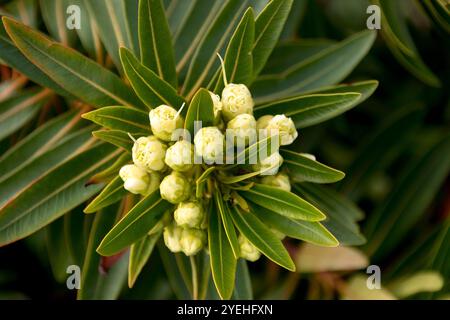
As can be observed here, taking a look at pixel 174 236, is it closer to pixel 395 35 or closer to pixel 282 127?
pixel 282 127

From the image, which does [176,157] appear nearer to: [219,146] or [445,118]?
[219,146]

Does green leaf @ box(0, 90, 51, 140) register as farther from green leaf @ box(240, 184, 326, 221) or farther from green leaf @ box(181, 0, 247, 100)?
green leaf @ box(240, 184, 326, 221)

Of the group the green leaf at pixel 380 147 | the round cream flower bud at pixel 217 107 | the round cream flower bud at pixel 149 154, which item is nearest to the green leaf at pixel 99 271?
the round cream flower bud at pixel 149 154

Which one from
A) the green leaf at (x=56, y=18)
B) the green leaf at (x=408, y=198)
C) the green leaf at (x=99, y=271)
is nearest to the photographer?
the green leaf at (x=99, y=271)

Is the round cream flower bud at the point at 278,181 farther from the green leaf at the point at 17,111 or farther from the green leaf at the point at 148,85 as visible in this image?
the green leaf at the point at 17,111
